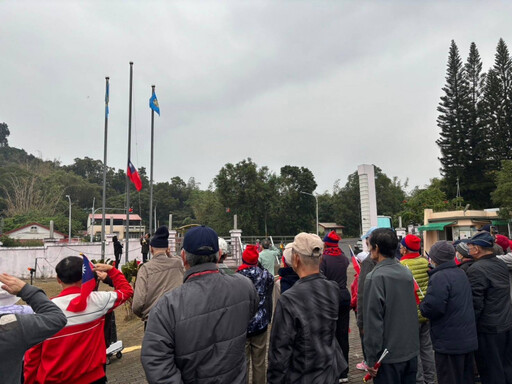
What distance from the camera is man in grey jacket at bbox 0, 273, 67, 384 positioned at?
1694 mm

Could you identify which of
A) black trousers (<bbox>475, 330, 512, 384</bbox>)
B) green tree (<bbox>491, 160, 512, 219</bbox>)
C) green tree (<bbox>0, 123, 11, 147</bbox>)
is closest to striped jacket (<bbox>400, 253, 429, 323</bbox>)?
black trousers (<bbox>475, 330, 512, 384</bbox>)

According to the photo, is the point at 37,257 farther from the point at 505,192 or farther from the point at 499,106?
the point at 499,106

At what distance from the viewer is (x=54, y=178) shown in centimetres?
6944

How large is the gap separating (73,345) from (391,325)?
2.13 m

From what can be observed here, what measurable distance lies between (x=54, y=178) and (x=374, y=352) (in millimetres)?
77243

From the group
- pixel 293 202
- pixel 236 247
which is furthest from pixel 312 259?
pixel 293 202

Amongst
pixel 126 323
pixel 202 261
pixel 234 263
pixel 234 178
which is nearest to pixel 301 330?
pixel 202 261

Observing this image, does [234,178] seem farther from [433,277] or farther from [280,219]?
[433,277]

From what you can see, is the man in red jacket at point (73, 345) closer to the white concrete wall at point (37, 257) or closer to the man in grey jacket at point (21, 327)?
the man in grey jacket at point (21, 327)

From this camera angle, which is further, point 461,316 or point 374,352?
point 461,316

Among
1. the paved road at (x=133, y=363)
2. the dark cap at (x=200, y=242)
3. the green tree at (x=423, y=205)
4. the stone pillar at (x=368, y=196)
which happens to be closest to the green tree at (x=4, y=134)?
the green tree at (x=423, y=205)

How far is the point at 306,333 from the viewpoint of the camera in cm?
209

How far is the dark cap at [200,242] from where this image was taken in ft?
6.40

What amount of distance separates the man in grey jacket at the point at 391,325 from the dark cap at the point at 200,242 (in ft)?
4.17
